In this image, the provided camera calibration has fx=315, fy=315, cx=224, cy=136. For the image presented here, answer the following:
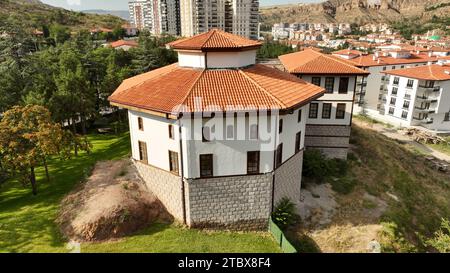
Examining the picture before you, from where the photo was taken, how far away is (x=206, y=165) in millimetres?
19906

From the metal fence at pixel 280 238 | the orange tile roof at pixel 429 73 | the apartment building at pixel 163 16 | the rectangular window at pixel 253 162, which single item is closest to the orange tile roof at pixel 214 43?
the rectangular window at pixel 253 162

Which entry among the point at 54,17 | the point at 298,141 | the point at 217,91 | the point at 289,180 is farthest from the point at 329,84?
the point at 54,17

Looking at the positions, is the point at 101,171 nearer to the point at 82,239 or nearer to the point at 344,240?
the point at 82,239

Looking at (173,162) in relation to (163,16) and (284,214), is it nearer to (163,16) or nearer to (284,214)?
(284,214)

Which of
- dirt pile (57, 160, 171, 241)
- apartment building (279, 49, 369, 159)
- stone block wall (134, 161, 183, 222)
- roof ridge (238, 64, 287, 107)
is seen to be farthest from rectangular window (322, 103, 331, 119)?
dirt pile (57, 160, 171, 241)

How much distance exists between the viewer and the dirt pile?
770 inches

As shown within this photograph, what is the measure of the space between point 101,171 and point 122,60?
35383 mm

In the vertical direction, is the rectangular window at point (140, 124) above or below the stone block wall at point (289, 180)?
above

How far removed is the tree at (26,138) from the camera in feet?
70.4

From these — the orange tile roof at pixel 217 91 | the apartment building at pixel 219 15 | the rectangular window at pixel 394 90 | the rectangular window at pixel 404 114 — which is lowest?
the rectangular window at pixel 404 114

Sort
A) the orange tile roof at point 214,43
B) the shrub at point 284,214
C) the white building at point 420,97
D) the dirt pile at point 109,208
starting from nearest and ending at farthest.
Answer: the dirt pile at point 109,208
the orange tile roof at point 214,43
the shrub at point 284,214
the white building at point 420,97

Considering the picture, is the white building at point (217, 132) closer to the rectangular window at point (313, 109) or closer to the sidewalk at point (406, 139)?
the rectangular window at point (313, 109)

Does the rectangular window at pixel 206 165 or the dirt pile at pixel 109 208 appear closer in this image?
the dirt pile at pixel 109 208

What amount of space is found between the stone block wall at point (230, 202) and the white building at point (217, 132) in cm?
6
